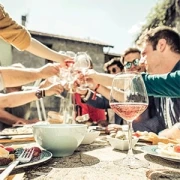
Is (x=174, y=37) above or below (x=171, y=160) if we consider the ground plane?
above

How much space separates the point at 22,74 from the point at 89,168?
137cm

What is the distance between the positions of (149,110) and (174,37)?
30.2 inches

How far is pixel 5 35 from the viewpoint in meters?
1.57

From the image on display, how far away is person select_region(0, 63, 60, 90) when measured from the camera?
1.86 metres

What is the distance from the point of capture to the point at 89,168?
2.38ft

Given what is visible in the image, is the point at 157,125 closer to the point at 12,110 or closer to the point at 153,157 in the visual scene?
the point at 153,157

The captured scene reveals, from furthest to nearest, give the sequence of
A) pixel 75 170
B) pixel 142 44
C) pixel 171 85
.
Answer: pixel 142 44
pixel 171 85
pixel 75 170

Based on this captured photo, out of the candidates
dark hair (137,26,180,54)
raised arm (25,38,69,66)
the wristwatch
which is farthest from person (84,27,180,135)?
the wristwatch

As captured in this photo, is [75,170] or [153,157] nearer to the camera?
[75,170]

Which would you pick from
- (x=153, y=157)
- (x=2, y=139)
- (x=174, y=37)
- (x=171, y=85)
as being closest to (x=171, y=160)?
(x=153, y=157)

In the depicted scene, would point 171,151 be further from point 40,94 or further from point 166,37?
point 166,37

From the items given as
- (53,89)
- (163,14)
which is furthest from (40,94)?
(163,14)

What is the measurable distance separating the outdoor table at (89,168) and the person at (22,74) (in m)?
1.08

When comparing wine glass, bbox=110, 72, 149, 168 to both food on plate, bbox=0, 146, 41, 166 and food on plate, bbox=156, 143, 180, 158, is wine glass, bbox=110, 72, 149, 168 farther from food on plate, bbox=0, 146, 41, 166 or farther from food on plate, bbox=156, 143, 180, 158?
food on plate, bbox=0, 146, 41, 166
